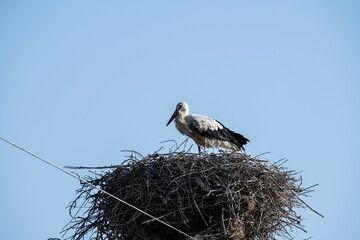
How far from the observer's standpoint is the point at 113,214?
543 centimetres

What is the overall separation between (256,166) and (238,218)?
714 millimetres

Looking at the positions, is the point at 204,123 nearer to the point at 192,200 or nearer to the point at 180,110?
the point at 180,110

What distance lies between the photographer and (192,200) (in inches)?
210

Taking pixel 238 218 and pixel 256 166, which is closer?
pixel 238 218

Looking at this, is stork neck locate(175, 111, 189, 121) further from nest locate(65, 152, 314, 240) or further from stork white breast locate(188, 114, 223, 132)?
nest locate(65, 152, 314, 240)

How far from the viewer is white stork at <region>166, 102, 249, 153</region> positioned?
28.0ft

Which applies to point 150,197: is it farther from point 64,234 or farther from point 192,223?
point 64,234

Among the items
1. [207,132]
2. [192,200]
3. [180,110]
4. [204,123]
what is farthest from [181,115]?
[192,200]

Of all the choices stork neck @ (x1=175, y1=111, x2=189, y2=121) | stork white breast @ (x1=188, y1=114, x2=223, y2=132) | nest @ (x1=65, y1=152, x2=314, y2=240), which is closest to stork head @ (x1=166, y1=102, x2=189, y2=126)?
stork neck @ (x1=175, y1=111, x2=189, y2=121)

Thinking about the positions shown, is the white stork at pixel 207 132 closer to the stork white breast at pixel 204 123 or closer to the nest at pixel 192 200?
the stork white breast at pixel 204 123

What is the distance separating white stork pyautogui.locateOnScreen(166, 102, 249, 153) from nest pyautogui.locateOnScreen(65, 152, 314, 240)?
263 cm

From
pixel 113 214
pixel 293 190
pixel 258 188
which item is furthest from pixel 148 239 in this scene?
pixel 293 190

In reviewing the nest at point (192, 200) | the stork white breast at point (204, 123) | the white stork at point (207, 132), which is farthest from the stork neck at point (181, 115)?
the nest at point (192, 200)

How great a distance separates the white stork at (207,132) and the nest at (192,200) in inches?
104
